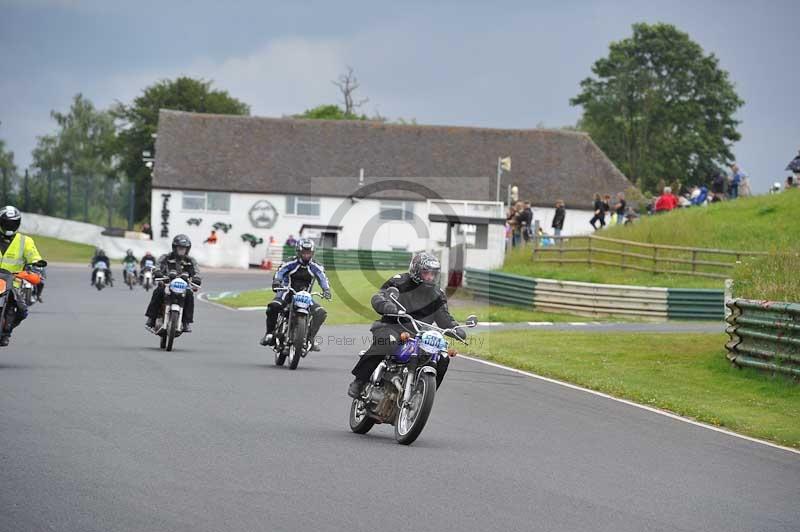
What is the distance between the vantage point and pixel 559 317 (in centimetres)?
3409

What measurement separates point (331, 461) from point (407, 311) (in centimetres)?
267

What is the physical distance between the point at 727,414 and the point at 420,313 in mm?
5688

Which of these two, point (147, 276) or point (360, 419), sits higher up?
point (147, 276)

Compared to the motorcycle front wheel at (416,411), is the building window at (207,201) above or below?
above

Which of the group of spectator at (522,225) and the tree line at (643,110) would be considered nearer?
the group of spectator at (522,225)

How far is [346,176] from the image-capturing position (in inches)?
3162

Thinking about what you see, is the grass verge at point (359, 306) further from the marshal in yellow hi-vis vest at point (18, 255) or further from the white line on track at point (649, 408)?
the marshal in yellow hi-vis vest at point (18, 255)

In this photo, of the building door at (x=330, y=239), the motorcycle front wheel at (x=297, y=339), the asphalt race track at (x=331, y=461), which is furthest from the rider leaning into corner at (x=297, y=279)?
the building door at (x=330, y=239)

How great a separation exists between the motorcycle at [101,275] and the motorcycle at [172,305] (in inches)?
907

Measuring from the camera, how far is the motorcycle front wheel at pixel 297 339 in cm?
1892

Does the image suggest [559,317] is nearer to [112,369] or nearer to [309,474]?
[112,369]

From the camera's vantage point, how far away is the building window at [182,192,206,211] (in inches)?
3046

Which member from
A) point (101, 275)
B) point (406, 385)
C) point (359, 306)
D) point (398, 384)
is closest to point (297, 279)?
point (398, 384)

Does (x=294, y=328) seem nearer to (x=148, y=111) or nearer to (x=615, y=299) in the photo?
(x=615, y=299)
